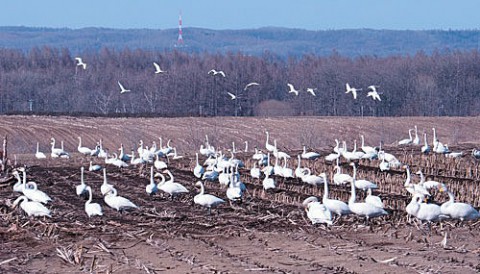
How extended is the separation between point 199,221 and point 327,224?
186 cm

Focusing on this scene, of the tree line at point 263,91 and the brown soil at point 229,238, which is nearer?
the brown soil at point 229,238

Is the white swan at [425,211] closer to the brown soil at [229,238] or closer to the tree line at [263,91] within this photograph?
the brown soil at [229,238]

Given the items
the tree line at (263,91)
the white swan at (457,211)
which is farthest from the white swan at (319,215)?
the tree line at (263,91)

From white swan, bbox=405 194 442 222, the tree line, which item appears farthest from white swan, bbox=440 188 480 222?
the tree line

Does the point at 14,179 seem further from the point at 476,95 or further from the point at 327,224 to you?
the point at 476,95

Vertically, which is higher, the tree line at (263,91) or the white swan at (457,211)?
the white swan at (457,211)

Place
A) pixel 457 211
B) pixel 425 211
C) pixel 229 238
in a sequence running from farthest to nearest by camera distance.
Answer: pixel 457 211 → pixel 425 211 → pixel 229 238

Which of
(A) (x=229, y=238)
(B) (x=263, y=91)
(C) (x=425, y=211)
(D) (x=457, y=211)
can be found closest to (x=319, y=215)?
(C) (x=425, y=211)

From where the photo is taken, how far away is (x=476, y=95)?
258 ft

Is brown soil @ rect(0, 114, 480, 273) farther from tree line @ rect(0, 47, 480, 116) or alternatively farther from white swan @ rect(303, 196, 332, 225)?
tree line @ rect(0, 47, 480, 116)

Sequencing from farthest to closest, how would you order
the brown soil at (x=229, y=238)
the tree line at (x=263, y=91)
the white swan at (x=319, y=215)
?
1. the tree line at (x=263, y=91)
2. the white swan at (x=319, y=215)
3. the brown soil at (x=229, y=238)

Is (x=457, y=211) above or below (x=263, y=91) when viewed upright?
above

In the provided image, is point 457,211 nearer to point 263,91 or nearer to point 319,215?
point 319,215

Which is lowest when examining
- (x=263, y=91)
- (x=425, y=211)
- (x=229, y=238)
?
(x=263, y=91)
